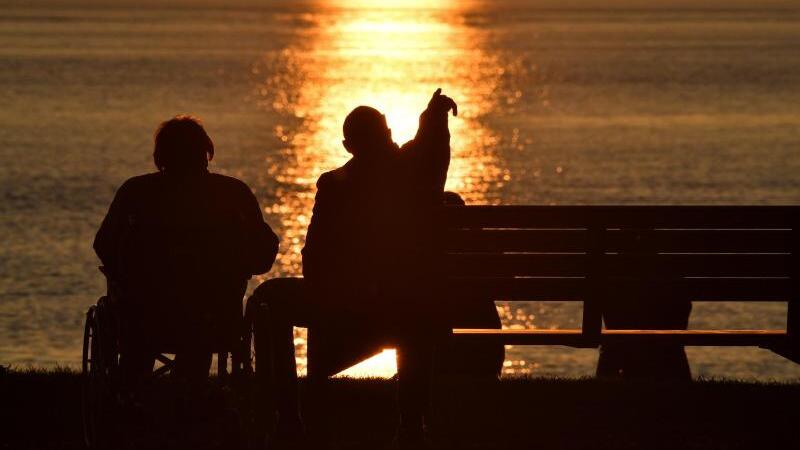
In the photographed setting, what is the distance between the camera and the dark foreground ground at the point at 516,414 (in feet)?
23.4

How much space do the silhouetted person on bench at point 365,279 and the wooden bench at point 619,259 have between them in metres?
0.94

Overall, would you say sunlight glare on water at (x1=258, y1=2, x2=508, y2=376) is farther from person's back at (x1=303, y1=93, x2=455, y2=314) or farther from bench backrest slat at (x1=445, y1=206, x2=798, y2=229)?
person's back at (x1=303, y1=93, x2=455, y2=314)

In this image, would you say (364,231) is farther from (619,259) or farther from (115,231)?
(619,259)

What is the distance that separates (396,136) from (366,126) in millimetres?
75104

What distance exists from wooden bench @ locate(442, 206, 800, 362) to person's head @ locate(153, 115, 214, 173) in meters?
1.28

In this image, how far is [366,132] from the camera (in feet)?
22.2

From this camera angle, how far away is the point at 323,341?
270 inches

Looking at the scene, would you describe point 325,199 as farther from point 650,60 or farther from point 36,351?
point 650,60

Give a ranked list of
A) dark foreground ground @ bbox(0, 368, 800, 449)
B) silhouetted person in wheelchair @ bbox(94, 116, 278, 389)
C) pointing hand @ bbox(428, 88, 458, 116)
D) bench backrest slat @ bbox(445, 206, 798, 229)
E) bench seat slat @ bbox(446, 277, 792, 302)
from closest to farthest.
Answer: silhouetted person in wheelchair @ bbox(94, 116, 278, 389)
dark foreground ground @ bbox(0, 368, 800, 449)
pointing hand @ bbox(428, 88, 458, 116)
bench backrest slat @ bbox(445, 206, 798, 229)
bench seat slat @ bbox(446, 277, 792, 302)

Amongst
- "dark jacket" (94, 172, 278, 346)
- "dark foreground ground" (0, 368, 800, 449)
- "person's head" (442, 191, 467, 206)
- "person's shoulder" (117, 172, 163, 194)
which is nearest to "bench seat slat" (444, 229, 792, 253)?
"person's head" (442, 191, 467, 206)

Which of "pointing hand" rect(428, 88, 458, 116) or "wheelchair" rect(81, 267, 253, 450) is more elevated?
"pointing hand" rect(428, 88, 458, 116)

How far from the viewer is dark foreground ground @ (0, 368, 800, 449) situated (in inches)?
281

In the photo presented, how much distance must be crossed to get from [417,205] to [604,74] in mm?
131846

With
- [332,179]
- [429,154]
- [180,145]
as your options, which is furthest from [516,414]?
[180,145]
